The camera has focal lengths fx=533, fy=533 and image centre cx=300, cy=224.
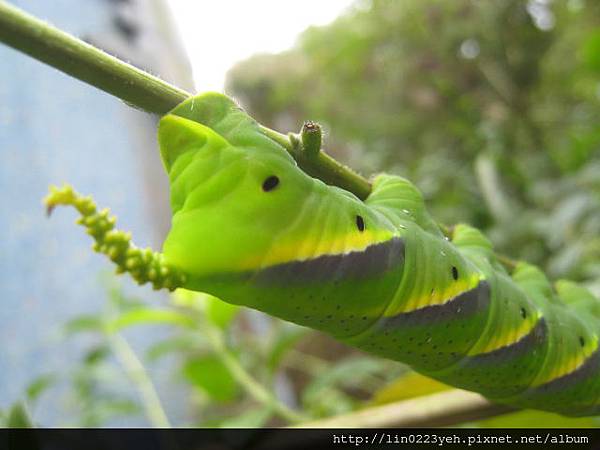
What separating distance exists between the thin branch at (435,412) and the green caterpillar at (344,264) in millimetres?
121

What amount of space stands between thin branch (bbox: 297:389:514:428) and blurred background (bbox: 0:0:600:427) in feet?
0.34

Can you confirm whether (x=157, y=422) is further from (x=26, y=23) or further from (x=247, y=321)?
(x=247, y=321)

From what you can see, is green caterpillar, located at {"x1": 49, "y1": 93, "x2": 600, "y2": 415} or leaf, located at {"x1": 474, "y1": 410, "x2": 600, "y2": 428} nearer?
green caterpillar, located at {"x1": 49, "y1": 93, "x2": 600, "y2": 415}

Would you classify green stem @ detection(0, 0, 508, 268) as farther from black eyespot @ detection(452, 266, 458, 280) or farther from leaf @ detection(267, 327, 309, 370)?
leaf @ detection(267, 327, 309, 370)

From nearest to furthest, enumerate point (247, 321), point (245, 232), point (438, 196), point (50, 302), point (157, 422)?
point (245, 232) → point (157, 422) → point (50, 302) → point (438, 196) → point (247, 321)

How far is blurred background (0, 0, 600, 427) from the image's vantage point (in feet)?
6.93

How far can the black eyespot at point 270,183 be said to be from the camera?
0.61m

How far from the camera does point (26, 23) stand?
1.55ft

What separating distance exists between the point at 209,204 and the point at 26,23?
0.25m

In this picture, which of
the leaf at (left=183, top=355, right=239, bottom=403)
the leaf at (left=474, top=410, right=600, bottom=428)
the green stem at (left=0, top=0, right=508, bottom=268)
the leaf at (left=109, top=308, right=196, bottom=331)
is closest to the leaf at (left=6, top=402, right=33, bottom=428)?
the green stem at (left=0, top=0, right=508, bottom=268)

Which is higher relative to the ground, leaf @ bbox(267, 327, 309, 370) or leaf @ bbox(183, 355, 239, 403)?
leaf @ bbox(267, 327, 309, 370)

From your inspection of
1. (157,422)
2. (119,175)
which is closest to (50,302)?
(119,175)

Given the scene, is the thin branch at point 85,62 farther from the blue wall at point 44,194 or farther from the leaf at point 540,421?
the blue wall at point 44,194

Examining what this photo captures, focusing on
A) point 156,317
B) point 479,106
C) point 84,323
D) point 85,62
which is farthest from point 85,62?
point 479,106
